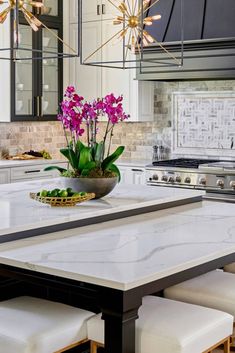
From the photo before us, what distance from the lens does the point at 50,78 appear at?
7125 mm

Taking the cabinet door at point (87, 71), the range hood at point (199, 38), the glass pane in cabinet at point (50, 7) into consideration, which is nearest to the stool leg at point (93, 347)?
the range hood at point (199, 38)

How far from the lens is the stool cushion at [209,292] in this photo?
10.3ft

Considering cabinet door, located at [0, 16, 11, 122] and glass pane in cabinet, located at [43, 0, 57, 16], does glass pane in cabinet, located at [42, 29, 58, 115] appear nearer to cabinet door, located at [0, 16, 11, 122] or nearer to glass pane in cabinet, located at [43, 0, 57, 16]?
glass pane in cabinet, located at [43, 0, 57, 16]

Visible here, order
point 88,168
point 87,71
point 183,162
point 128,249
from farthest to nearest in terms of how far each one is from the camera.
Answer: point 87,71
point 183,162
point 88,168
point 128,249

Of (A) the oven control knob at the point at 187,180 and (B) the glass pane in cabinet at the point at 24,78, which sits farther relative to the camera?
(B) the glass pane in cabinet at the point at 24,78

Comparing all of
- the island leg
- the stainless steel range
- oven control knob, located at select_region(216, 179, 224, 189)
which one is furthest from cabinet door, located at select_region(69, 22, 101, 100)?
the island leg

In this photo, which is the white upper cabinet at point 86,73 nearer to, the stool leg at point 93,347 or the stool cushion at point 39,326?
the stool cushion at point 39,326

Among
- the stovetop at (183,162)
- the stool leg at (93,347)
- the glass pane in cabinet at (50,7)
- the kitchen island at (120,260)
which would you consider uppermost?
the glass pane in cabinet at (50,7)

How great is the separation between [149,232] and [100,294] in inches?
35.6

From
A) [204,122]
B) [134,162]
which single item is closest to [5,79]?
[134,162]

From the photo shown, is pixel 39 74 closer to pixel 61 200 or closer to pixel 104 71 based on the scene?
pixel 104 71

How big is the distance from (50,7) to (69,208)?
12.9 feet

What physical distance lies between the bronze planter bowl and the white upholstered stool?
87cm

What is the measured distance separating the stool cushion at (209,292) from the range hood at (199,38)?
2990 mm
